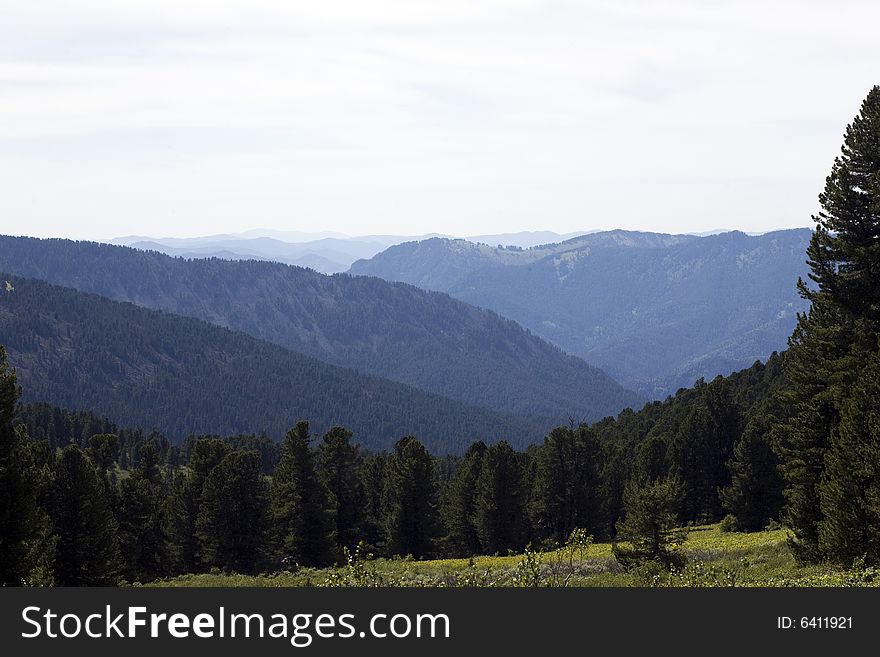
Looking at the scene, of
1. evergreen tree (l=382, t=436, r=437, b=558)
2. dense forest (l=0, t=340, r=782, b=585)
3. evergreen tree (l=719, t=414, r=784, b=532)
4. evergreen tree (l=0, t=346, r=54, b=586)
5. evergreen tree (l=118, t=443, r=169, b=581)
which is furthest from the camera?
evergreen tree (l=382, t=436, r=437, b=558)

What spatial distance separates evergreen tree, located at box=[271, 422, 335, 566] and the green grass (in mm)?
14306

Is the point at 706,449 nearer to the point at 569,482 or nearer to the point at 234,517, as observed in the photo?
the point at 569,482

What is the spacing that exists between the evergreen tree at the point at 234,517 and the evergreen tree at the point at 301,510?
1.72 meters

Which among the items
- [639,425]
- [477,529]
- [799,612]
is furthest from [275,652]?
[639,425]

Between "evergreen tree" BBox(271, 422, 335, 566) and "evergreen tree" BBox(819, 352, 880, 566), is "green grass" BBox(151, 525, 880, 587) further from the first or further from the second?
A: "evergreen tree" BBox(271, 422, 335, 566)

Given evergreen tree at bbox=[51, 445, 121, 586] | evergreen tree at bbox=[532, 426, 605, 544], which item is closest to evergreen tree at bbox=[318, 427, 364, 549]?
evergreen tree at bbox=[532, 426, 605, 544]

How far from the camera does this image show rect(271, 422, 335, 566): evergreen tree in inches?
2398

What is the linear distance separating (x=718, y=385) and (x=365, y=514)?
37.3 m

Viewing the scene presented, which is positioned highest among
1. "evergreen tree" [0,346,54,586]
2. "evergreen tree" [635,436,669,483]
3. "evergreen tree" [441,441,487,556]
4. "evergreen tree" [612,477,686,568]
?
"evergreen tree" [0,346,54,586]

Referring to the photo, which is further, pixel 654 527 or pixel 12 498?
pixel 654 527

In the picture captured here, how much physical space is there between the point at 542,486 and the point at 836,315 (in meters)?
43.8

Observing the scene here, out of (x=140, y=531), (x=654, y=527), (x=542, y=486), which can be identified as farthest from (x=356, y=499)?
(x=654, y=527)

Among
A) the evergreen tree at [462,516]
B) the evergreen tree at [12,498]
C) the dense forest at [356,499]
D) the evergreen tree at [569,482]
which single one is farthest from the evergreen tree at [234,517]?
the evergreen tree at [12,498]

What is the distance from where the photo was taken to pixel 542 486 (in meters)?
73.7
